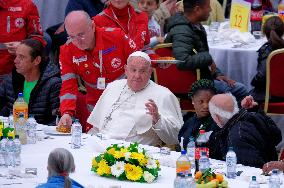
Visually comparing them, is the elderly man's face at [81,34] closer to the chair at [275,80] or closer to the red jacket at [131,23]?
the red jacket at [131,23]

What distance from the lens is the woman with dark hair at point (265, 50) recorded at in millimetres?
11305

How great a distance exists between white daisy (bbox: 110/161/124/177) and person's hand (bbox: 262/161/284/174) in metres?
1.02

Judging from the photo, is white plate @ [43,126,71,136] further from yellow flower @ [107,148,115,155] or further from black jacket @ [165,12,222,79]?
black jacket @ [165,12,222,79]

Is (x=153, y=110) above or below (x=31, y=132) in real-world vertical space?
above

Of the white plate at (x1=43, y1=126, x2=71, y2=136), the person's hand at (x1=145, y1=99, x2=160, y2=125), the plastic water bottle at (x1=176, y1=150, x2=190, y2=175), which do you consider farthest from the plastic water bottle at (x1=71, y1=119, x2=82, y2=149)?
the plastic water bottle at (x1=176, y1=150, x2=190, y2=175)

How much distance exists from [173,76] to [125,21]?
976mm

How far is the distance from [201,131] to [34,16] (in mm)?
3121

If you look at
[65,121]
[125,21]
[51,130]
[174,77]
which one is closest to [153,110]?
[65,121]

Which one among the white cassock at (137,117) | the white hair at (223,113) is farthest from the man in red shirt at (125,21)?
the white hair at (223,113)

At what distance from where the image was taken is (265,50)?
1137 centimetres

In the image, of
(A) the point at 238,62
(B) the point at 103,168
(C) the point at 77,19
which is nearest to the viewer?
(B) the point at 103,168

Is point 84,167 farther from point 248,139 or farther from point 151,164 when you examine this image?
point 248,139

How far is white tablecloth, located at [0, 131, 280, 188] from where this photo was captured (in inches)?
299

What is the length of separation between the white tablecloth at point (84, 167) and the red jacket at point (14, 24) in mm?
2074
